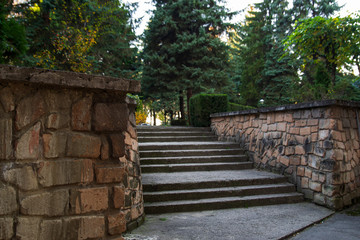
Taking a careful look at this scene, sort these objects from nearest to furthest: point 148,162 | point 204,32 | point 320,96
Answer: point 148,162
point 320,96
point 204,32

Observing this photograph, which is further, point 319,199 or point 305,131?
point 305,131

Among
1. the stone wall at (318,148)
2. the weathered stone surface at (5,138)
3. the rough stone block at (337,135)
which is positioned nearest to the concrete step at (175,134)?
the stone wall at (318,148)

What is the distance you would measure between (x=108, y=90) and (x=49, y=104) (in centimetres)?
34

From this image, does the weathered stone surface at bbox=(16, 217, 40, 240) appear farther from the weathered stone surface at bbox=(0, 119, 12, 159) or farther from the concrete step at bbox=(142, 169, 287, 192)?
the concrete step at bbox=(142, 169, 287, 192)

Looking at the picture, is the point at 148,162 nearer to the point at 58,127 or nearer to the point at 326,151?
the point at 326,151

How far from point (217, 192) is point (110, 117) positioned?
10.1 ft

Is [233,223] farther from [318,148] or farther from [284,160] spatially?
[284,160]

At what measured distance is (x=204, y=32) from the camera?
1314cm

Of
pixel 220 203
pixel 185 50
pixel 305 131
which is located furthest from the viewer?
pixel 185 50

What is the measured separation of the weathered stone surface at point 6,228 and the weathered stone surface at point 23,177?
7.0 inches

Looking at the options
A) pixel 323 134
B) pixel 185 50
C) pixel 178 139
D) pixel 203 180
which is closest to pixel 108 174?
pixel 203 180

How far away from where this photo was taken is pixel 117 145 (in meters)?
1.57

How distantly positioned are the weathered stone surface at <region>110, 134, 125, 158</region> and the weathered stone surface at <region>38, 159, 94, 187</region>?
0.16 metres

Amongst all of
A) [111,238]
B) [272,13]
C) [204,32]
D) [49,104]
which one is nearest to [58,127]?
[49,104]
